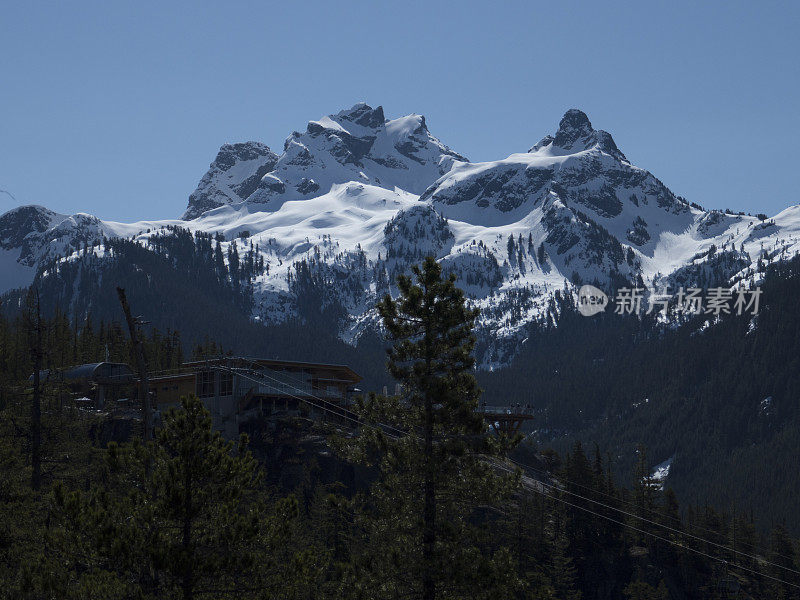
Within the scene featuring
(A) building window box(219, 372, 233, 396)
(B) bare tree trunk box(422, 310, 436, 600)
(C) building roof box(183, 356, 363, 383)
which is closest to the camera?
(B) bare tree trunk box(422, 310, 436, 600)

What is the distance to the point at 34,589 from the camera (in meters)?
26.3

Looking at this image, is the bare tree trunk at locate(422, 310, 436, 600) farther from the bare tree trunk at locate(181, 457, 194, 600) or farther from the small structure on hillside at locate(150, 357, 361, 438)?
the small structure on hillside at locate(150, 357, 361, 438)

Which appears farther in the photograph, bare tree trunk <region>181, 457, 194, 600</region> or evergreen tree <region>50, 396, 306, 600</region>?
bare tree trunk <region>181, 457, 194, 600</region>

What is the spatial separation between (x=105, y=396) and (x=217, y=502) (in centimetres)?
6951

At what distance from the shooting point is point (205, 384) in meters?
77.8

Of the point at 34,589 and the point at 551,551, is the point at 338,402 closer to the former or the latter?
the point at 551,551

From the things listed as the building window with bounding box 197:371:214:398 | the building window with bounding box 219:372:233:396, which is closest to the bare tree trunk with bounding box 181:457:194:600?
the building window with bounding box 197:371:214:398

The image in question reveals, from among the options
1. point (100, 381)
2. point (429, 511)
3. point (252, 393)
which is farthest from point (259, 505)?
point (100, 381)

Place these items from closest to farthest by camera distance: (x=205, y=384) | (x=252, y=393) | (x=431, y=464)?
(x=431, y=464)
(x=252, y=393)
(x=205, y=384)

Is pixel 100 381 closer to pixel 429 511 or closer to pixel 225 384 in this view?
pixel 225 384

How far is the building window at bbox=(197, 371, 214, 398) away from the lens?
76.6m

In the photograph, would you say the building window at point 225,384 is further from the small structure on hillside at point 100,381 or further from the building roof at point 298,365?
the small structure on hillside at point 100,381

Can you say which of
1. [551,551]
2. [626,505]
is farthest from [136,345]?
[626,505]

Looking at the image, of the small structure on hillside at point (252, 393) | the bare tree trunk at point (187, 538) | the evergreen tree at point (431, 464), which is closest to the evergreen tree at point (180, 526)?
the bare tree trunk at point (187, 538)
